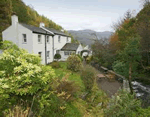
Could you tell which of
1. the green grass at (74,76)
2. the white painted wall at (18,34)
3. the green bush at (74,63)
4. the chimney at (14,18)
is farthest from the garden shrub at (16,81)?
the chimney at (14,18)

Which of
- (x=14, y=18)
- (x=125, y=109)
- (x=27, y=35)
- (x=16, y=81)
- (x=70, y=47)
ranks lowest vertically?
(x=125, y=109)

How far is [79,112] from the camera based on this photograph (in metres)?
5.11

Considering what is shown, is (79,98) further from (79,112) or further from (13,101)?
(13,101)

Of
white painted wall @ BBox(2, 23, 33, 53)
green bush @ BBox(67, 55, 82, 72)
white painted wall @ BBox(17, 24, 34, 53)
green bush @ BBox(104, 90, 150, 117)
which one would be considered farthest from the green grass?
white painted wall @ BBox(2, 23, 33, 53)

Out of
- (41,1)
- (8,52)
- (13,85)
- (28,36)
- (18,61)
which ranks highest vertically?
(41,1)

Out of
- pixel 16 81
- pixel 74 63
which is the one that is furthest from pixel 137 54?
pixel 16 81

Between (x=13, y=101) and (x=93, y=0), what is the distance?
13716 mm

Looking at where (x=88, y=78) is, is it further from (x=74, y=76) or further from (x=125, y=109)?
(x=74, y=76)

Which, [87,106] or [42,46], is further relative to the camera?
[42,46]

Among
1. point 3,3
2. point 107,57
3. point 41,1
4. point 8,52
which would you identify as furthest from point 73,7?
point 3,3

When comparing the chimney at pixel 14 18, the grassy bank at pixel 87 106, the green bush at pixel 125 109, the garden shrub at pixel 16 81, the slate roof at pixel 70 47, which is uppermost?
the chimney at pixel 14 18

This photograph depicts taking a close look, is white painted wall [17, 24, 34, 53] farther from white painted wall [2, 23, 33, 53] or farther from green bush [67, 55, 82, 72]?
green bush [67, 55, 82, 72]

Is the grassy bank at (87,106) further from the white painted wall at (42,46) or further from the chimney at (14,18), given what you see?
the chimney at (14,18)

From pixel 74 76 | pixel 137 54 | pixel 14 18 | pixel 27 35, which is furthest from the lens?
pixel 27 35
